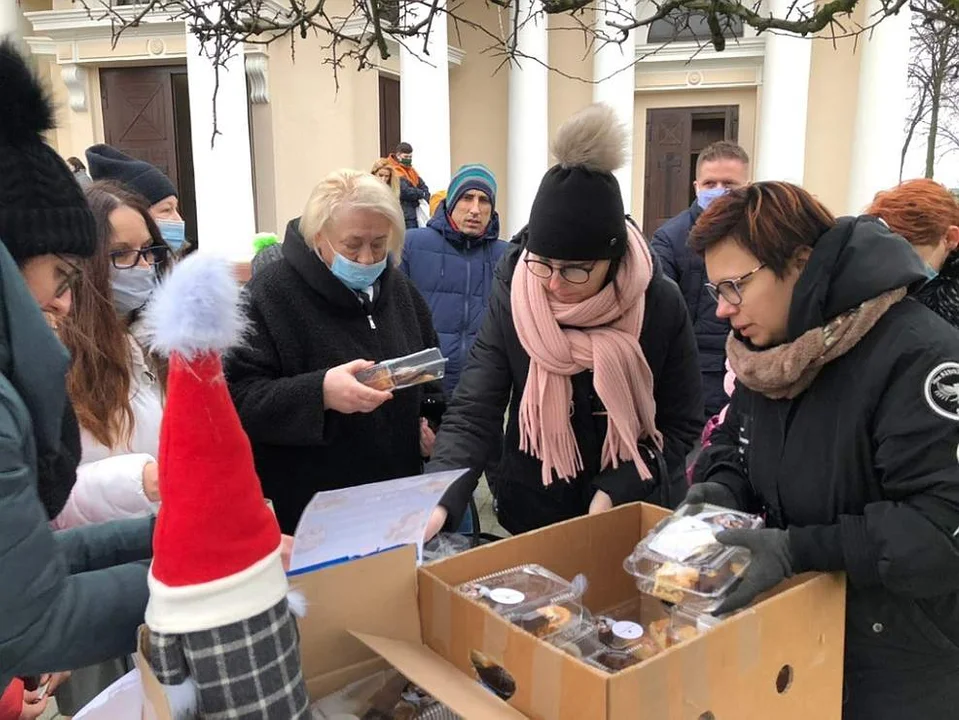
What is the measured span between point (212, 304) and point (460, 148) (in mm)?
12117

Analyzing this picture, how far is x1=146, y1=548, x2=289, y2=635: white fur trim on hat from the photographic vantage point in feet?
2.77

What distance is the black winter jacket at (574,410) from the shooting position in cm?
198

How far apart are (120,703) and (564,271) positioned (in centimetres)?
134

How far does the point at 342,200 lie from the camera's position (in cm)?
209

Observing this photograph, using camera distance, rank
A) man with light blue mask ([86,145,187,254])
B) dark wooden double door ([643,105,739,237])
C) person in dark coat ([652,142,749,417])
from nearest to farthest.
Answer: man with light blue mask ([86,145,187,254])
person in dark coat ([652,142,749,417])
dark wooden double door ([643,105,739,237])

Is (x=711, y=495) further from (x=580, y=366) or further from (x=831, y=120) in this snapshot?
(x=831, y=120)

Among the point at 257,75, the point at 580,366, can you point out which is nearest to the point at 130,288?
the point at 580,366

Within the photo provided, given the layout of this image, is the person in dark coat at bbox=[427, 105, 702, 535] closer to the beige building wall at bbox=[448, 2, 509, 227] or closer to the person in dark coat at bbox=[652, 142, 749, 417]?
the person in dark coat at bbox=[652, 142, 749, 417]

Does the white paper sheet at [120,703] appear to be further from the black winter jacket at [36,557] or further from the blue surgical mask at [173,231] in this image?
the blue surgical mask at [173,231]

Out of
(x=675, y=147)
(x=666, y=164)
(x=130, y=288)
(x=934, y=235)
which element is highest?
(x=675, y=147)

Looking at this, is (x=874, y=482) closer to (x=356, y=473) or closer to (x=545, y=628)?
(x=545, y=628)

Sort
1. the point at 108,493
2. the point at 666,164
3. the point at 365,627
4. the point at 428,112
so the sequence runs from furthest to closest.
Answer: the point at 666,164, the point at 428,112, the point at 108,493, the point at 365,627

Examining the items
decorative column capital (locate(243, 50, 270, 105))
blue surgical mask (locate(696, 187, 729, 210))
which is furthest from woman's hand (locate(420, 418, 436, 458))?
decorative column capital (locate(243, 50, 270, 105))

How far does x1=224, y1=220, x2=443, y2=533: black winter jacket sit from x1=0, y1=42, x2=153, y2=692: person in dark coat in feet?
2.81
